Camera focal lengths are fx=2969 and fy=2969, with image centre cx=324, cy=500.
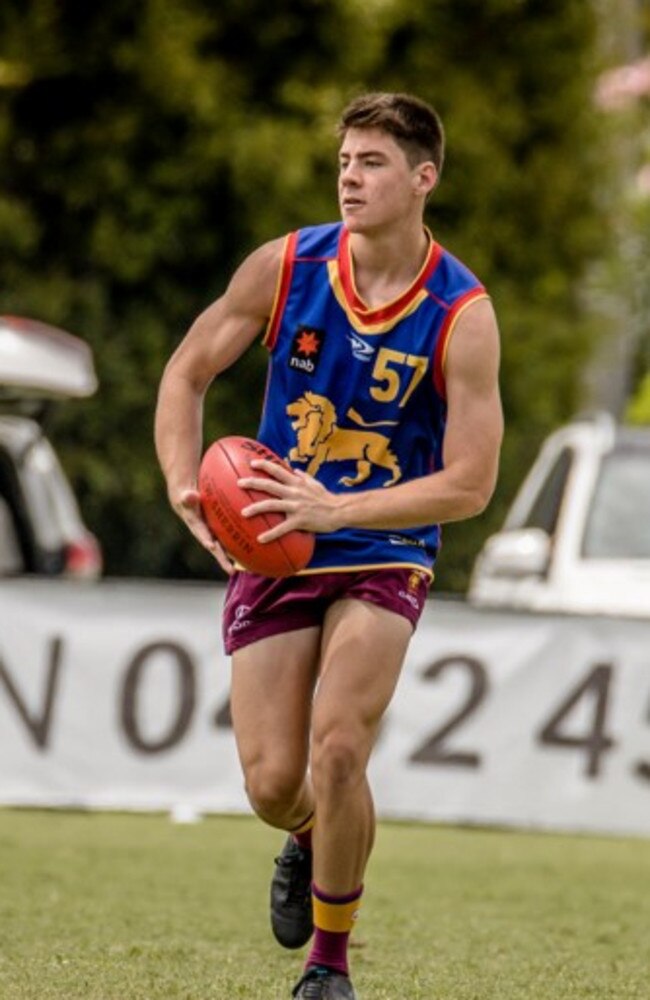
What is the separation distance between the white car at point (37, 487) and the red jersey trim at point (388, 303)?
7707 millimetres

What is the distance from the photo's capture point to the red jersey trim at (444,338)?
7609mm

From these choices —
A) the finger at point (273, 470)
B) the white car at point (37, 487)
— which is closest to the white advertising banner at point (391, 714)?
the white car at point (37, 487)

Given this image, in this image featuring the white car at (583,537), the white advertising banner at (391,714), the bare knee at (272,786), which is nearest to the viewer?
the bare knee at (272,786)

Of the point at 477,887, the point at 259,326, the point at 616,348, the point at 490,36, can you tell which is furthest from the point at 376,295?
the point at 616,348

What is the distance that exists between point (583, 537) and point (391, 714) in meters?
1.80

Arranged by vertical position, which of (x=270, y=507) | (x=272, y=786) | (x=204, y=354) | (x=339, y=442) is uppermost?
(x=204, y=354)

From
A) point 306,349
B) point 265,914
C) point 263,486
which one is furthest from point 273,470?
→ point 265,914

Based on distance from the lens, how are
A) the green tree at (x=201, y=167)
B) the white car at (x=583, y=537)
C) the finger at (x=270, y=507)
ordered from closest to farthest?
the finger at (x=270, y=507) → the white car at (x=583, y=537) → the green tree at (x=201, y=167)

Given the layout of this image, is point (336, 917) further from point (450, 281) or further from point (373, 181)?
point (373, 181)

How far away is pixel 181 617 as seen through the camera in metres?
14.0

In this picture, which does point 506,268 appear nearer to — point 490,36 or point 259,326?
point 490,36

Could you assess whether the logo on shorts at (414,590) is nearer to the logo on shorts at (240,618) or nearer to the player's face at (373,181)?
the logo on shorts at (240,618)

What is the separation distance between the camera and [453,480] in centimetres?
751

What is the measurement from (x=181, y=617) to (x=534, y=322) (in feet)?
41.2
